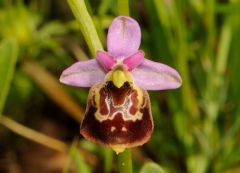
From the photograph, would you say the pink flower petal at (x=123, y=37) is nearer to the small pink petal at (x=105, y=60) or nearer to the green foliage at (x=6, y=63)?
the small pink petal at (x=105, y=60)

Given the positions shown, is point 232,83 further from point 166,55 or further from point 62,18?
point 62,18

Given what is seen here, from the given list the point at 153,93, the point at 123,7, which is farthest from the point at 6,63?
the point at 153,93

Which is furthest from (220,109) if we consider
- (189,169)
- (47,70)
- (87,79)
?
(87,79)

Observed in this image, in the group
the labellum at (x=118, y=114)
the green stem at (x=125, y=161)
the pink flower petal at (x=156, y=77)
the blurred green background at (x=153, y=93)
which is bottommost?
Result: the blurred green background at (x=153, y=93)

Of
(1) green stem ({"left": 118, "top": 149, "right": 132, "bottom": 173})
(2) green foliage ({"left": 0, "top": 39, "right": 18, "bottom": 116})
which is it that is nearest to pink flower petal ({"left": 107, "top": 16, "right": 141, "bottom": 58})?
(1) green stem ({"left": 118, "top": 149, "right": 132, "bottom": 173})

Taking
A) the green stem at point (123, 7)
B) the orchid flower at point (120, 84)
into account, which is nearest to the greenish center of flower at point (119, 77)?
the orchid flower at point (120, 84)

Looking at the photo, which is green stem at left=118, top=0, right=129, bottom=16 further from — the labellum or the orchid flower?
the labellum
